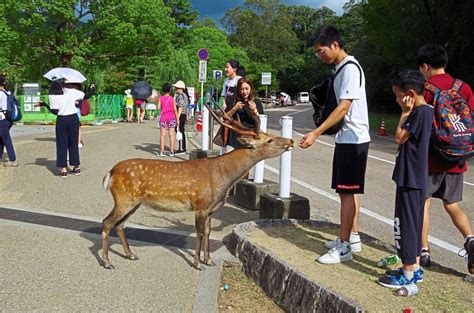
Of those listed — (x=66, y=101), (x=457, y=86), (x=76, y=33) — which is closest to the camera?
(x=457, y=86)

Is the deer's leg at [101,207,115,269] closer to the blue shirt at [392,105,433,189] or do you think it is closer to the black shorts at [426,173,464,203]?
the blue shirt at [392,105,433,189]

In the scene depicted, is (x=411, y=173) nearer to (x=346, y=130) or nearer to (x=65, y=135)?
(x=346, y=130)

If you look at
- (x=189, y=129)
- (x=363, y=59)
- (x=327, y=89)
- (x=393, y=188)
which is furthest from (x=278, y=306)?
(x=363, y=59)

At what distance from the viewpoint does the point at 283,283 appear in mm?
3998

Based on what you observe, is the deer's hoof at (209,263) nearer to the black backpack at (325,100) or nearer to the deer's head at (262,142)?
the deer's head at (262,142)

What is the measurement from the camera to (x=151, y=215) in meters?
7.00

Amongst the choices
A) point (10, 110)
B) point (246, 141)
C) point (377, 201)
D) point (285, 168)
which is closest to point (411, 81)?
point (246, 141)

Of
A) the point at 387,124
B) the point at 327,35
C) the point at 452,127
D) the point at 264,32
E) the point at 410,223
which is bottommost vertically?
the point at 387,124

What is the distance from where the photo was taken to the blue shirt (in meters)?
3.63

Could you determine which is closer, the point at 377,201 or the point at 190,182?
the point at 190,182

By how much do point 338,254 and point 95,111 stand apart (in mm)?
24571

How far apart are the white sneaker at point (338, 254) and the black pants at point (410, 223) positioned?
71cm

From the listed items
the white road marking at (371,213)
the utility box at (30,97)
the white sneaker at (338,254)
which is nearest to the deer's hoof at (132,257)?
the white sneaker at (338,254)

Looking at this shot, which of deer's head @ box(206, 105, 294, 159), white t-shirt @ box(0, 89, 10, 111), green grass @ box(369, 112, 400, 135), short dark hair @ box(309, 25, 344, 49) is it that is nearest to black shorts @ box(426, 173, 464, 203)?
deer's head @ box(206, 105, 294, 159)
